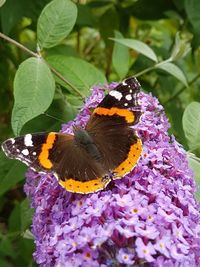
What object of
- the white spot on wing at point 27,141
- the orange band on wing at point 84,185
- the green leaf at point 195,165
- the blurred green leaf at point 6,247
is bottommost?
the blurred green leaf at point 6,247

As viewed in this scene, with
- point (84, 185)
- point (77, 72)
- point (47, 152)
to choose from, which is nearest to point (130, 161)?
point (84, 185)

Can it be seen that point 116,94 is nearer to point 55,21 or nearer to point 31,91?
point 31,91

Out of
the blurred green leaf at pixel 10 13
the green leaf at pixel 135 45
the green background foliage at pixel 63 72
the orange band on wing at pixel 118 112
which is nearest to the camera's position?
the orange band on wing at pixel 118 112

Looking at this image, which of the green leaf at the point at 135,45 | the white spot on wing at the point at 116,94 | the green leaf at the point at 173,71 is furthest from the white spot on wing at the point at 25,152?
the green leaf at the point at 173,71

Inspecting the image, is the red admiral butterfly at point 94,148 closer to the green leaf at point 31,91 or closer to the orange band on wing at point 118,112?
the orange band on wing at point 118,112

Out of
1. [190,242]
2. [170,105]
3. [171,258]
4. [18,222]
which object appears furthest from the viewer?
[170,105]

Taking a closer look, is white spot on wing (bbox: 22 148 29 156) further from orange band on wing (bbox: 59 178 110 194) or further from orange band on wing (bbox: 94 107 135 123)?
orange band on wing (bbox: 94 107 135 123)

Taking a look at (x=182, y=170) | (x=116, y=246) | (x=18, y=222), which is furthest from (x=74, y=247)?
(x=18, y=222)

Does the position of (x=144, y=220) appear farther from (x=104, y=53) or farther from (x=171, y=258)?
(x=104, y=53)
